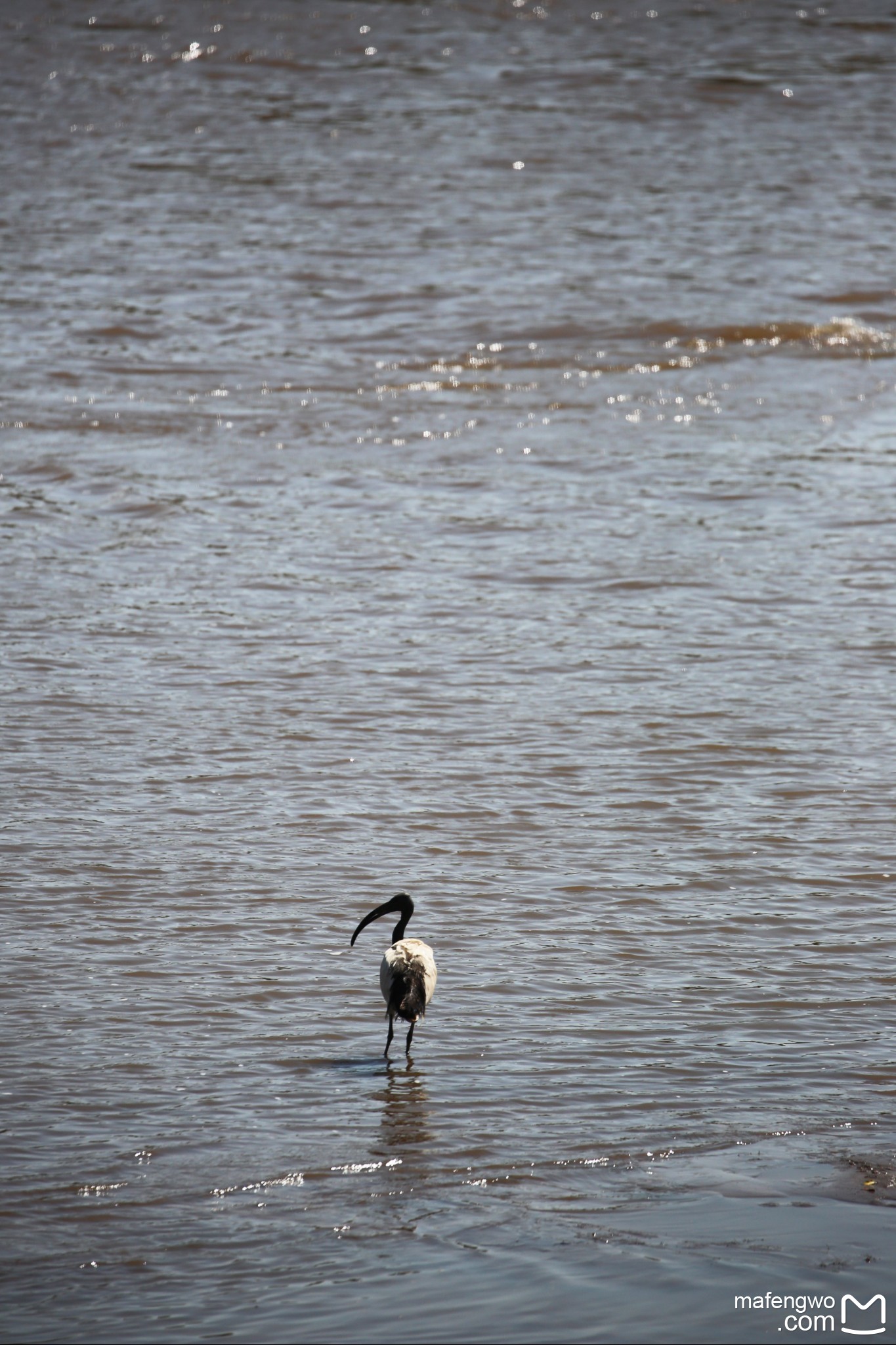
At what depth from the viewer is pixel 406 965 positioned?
14.8 feet

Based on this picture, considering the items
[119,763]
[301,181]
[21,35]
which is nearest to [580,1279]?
[119,763]

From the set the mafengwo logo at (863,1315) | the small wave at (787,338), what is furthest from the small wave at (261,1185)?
the small wave at (787,338)

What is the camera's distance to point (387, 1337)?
336 cm

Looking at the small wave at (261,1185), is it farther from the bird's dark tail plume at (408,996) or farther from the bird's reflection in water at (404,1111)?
the bird's dark tail plume at (408,996)

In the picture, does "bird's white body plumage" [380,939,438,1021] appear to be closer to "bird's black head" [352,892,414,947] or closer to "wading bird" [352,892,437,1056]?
"wading bird" [352,892,437,1056]

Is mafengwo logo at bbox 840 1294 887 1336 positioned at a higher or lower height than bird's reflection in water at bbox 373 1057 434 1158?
higher

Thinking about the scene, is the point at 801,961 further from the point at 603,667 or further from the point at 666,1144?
the point at 603,667

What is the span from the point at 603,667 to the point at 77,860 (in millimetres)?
2805

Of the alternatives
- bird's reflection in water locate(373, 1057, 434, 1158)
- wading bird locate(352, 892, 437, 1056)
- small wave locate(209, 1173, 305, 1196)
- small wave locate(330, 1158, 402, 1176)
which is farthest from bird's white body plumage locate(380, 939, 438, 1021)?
small wave locate(209, 1173, 305, 1196)

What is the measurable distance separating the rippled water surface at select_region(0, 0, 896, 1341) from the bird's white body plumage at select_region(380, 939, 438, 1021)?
214mm

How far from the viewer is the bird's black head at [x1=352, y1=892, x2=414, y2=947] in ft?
16.0

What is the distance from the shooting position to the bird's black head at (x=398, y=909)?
16.0 feet

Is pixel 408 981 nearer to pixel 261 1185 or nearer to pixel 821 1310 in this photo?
pixel 261 1185

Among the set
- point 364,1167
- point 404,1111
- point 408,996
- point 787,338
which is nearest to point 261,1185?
point 364,1167
